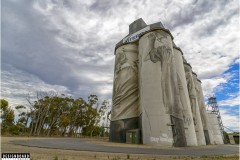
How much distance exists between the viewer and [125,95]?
29.4 meters

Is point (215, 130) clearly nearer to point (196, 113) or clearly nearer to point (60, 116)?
point (196, 113)

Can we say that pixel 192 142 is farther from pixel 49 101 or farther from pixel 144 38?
pixel 49 101

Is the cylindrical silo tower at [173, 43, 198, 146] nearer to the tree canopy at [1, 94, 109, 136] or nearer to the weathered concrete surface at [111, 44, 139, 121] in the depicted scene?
the weathered concrete surface at [111, 44, 139, 121]

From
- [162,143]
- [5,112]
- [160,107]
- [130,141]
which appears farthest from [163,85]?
[5,112]

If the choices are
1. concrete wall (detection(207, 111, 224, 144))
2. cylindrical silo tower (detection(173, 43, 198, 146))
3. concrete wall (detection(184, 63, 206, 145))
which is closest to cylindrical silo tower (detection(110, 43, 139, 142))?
cylindrical silo tower (detection(173, 43, 198, 146))

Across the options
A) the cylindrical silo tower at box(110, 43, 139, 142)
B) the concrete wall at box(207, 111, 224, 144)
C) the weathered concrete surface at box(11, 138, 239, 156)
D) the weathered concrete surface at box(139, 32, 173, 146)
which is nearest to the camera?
the weathered concrete surface at box(11, 138, 239, 156)

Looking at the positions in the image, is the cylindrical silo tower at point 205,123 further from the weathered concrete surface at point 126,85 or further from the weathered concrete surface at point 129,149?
the weathered concrete surface at point 129,149

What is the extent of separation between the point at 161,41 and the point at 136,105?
11.8 m

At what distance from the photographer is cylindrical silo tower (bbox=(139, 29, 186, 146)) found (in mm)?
20516

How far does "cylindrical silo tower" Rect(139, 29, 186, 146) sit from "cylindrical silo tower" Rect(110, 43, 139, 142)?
14.8 ft

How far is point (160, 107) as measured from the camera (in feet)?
70.7

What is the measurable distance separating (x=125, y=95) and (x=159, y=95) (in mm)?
8575

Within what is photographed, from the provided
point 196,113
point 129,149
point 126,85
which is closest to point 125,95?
point 126,85

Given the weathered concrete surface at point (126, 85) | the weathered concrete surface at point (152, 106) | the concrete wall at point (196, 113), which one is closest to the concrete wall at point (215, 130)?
the concrete wall at point (196, 113)
